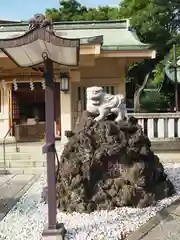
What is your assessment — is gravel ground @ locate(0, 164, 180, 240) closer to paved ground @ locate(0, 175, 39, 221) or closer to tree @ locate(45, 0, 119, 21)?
paved ground @ locate(0, 175, 39, 221)

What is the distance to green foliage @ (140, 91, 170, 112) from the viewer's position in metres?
18.5

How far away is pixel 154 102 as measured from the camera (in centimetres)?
1869

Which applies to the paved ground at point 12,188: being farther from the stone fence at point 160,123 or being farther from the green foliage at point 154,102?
the green foliage at point 154,102

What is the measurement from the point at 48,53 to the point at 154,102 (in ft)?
49.2

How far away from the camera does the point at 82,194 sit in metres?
5.50

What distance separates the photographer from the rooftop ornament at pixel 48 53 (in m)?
3.94

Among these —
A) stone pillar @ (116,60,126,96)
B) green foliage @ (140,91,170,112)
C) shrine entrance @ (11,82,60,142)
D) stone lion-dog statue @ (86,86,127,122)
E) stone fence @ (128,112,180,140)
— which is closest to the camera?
stone lion-dog statue @ (86,86,127,122)

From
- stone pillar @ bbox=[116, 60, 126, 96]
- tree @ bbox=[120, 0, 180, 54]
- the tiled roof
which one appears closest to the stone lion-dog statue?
stone pillar @ bbox=[116, 60, 126, 96]

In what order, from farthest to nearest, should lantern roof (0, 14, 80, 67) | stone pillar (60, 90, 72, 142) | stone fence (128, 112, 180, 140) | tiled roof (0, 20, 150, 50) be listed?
tiled roof (0, 20, 150, 50) < stone pillar (60, 90, 72, 142) < stone fence (128, 112, 180, 140) < lantern roof (0, 14, 80, 67)

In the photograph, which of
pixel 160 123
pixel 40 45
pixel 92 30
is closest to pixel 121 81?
pixel 160 123

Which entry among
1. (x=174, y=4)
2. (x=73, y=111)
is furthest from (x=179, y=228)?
(x=174, y=4)

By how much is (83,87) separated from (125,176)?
7209 mm

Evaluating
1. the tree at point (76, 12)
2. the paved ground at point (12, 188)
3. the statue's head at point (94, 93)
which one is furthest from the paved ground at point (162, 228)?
the tree at point (76, 12)

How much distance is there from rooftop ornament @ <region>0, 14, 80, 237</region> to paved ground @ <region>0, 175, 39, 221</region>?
57.6 inches
